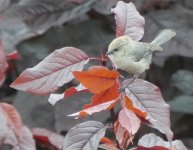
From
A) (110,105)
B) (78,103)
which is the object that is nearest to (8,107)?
(78,103)

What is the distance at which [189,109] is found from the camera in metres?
2.33

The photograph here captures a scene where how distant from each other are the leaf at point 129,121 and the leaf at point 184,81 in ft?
3.69

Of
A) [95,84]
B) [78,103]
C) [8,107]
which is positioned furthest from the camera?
[78,103]

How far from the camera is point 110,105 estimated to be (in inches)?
51.0

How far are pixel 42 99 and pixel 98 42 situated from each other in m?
0.32

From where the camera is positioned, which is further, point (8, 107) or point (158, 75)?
point (158, 75)

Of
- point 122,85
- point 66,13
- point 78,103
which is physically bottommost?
point 78,103

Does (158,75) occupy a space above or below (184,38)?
below

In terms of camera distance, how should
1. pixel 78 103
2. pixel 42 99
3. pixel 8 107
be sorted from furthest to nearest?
pixel 42 99 → pixel 78 103 → pixel 8 107

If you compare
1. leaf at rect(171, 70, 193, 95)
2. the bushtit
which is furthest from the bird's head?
leaf at rect(171, 70, 193, 95)

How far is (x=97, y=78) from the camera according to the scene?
1.28 meters

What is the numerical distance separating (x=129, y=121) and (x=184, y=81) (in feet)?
3.85

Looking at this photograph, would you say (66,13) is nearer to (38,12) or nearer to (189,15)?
(38,12)

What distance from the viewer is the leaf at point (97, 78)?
127 cm
